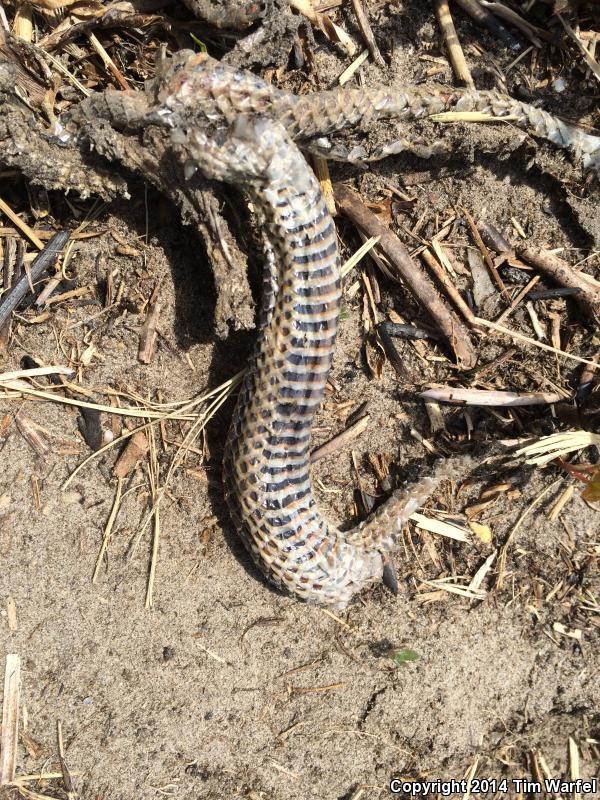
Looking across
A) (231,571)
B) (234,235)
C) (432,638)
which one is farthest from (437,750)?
(234,235)

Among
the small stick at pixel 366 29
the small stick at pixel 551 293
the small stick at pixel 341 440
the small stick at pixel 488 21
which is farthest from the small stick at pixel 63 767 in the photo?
the small stick at pixel 488 21

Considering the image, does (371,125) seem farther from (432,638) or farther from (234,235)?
(432,638)

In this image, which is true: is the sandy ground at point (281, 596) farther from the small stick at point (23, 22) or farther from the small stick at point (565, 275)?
the small stick at point (23, 22)

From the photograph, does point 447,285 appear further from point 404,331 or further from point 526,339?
point 526,339

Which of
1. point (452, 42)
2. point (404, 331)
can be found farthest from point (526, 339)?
point (452, 42)

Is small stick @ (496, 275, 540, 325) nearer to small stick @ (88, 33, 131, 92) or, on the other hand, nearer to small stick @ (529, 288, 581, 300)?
small stick @ (529, 288, 581, 300)
